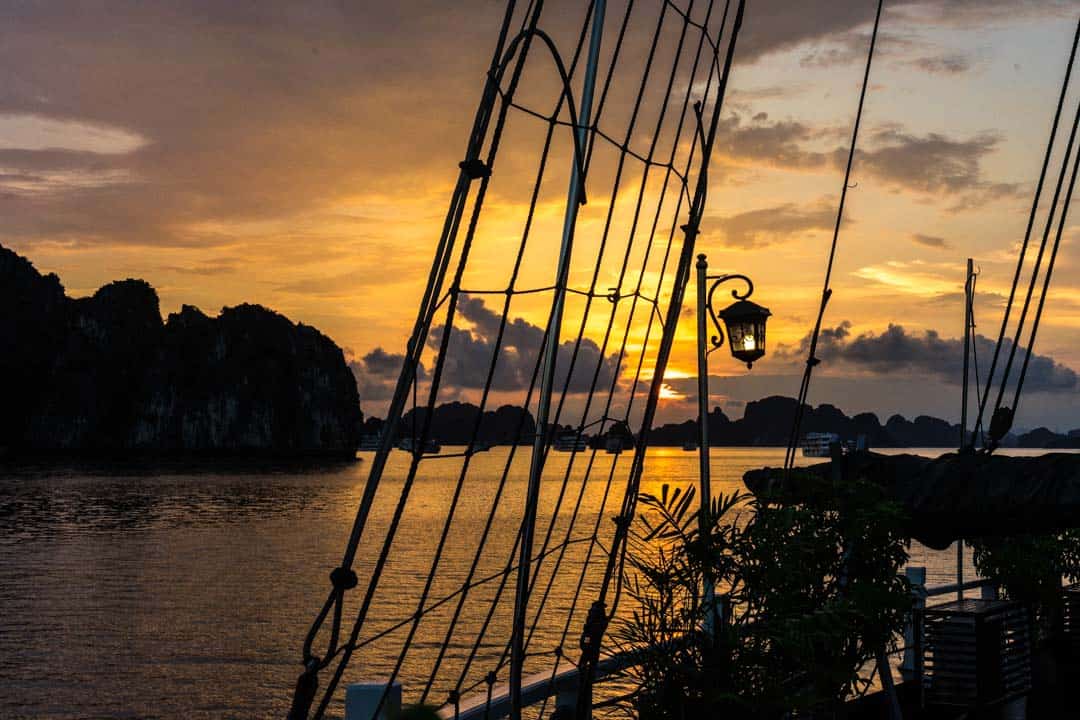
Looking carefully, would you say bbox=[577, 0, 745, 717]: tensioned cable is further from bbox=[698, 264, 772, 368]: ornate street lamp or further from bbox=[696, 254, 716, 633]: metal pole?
bbox=[698, 264, 772, 368]: ornate street lamp

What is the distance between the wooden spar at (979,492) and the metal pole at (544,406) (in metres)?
2.90

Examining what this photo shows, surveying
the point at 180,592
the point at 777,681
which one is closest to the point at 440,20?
the point at 777,681

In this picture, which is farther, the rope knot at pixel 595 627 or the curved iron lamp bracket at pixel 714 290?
the curved iron lamp bracket at pixel 714 290

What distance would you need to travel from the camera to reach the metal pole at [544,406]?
3621 millimetres

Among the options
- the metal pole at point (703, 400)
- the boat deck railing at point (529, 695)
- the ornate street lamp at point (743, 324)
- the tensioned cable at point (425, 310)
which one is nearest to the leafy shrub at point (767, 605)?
the boat deck railing at point (529, 695)

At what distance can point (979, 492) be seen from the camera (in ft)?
23.3

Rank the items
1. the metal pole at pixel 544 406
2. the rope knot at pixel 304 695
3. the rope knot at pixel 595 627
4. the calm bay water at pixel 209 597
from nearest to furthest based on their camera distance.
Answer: the rope knot at pixel 304 695
the metal pole at pixel 544 406
the rope knot at pixel 595 627
the calm bay water at pixel 209 597

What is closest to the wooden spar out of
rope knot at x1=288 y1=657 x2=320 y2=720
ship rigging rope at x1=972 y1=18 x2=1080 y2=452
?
ship rigging rope at x1=972 y1=18 x2=1080 y2=452

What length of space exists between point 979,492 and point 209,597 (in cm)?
5265

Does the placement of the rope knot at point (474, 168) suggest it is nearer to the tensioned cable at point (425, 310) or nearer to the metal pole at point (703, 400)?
the tensioned cable at point (425, 310)

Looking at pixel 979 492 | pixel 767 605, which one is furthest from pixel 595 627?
pixel 979 492

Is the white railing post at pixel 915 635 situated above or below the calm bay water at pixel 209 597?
above

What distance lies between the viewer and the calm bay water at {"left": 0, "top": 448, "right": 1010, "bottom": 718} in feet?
119

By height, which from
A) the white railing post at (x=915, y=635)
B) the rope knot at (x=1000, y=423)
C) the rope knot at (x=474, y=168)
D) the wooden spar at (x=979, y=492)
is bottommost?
the white railing post at (x=915, y=635)
